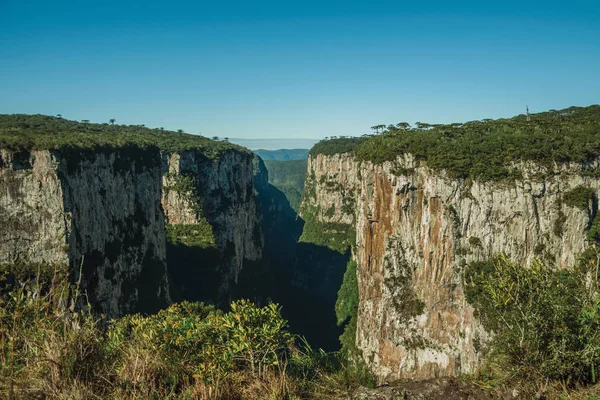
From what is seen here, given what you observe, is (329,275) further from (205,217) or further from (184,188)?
(184,188)

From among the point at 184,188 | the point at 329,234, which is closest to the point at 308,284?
the point at 329,234

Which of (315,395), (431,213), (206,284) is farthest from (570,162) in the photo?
(206,284)

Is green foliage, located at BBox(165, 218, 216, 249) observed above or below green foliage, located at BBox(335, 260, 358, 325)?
above

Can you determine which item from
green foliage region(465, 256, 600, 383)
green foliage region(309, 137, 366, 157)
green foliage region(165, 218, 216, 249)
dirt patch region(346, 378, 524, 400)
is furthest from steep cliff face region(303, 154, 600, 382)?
green foliage region(309, 137, 366, 157)

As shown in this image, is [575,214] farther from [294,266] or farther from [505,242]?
[294,266]

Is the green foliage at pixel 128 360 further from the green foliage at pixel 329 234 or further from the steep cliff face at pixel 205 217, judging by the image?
the green foliage at pixel 329 234

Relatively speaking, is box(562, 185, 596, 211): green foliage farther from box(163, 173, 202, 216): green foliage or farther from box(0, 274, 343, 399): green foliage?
box(163, 173, 202, 216): green foliage

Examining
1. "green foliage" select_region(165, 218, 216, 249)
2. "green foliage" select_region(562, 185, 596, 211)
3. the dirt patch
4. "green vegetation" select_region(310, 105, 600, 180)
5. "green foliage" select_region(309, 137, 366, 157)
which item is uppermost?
"green foliage" select_region(309, 137, 366, 157)
